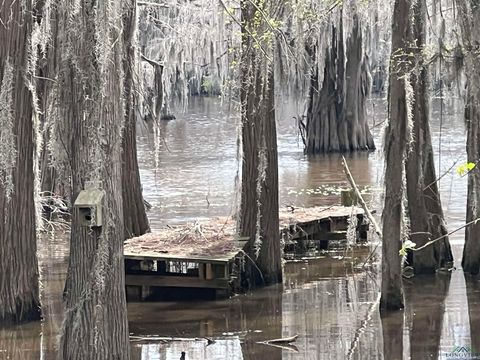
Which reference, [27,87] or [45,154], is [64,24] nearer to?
[27,87]

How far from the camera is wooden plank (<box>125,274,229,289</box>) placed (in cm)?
1272

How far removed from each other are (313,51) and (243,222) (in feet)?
47.7

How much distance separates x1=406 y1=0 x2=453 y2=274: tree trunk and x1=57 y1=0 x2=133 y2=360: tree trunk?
20.5 feet

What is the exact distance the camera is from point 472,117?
12.9 metres

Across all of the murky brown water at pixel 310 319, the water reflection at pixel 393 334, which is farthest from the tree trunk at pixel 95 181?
the water reflection at pixel 393 334

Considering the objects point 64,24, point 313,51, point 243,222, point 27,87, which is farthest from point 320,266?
point 313,51

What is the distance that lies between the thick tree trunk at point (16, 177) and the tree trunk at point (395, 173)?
407 cm

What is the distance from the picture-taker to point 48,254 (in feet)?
52.4

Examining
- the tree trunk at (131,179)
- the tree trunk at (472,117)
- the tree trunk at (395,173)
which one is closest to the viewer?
the tree trunk at (472,117)

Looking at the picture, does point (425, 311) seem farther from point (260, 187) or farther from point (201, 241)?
point (201, 241)

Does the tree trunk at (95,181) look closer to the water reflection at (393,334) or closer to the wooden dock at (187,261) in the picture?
the water reflection at (393,334)

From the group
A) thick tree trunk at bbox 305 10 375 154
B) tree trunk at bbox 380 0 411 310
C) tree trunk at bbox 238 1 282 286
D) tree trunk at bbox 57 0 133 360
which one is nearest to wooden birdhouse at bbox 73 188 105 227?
tree trunk at bbox 57 0 133 360

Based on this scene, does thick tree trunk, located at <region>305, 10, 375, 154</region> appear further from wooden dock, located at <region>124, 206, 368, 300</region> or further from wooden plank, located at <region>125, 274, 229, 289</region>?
wooden plank, located at <region>125, 274, 229, 289</region>

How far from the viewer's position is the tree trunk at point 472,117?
941 centimetres
